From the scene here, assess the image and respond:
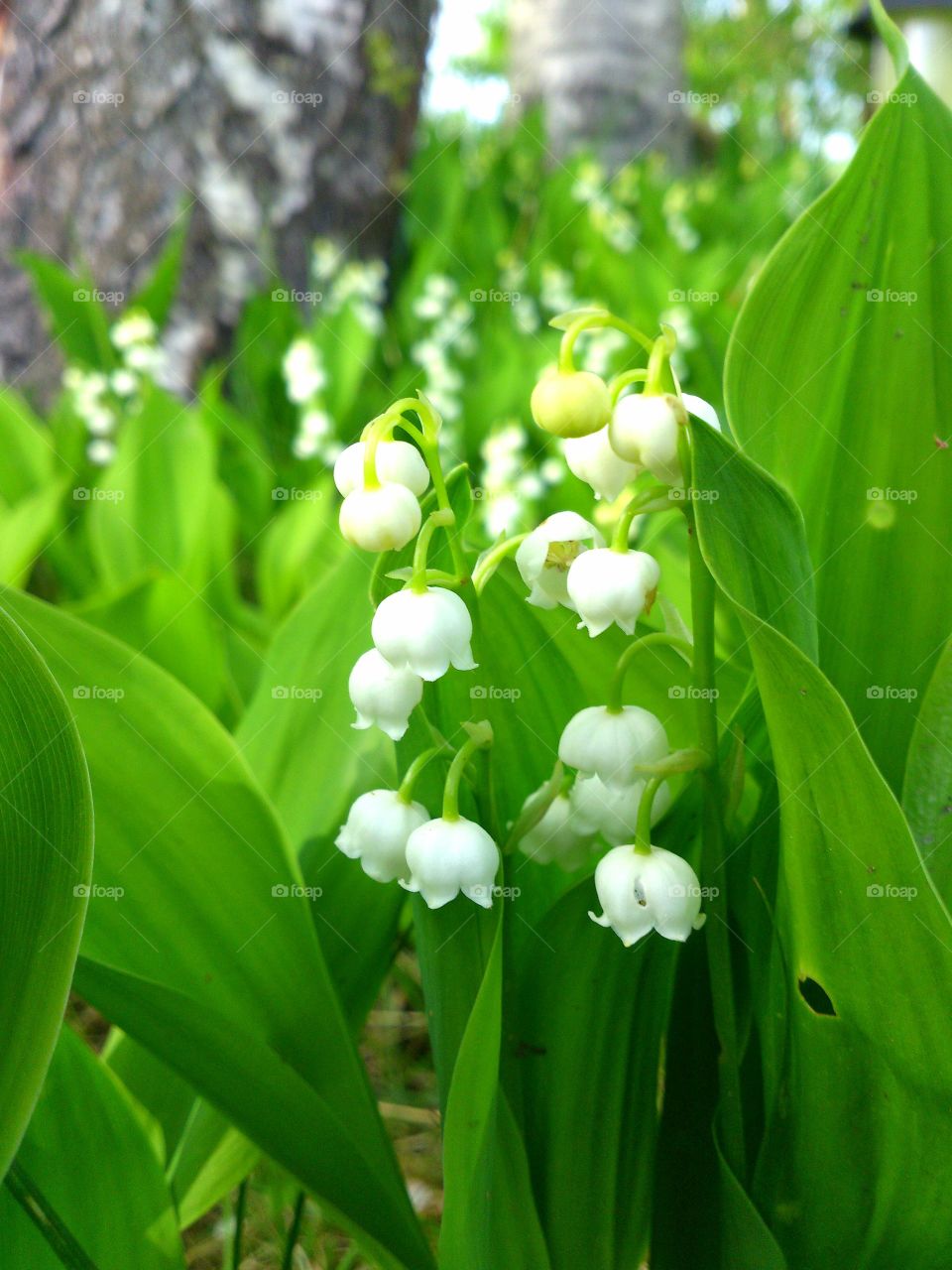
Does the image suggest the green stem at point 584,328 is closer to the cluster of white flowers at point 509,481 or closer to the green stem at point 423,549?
the green stem at point 423,549

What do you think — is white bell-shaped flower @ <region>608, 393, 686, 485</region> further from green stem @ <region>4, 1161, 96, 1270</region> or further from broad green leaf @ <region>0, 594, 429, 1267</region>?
green stem @ <region>4, 1161, 96, 1270</region>

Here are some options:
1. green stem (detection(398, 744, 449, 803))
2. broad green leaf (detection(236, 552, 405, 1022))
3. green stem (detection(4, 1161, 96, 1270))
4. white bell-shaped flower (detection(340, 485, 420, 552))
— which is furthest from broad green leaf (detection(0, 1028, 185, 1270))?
white bell-shaped flower (detection(340, 485, 420, 552))

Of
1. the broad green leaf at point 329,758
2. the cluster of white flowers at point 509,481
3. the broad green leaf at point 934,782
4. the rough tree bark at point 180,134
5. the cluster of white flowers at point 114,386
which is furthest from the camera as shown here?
the rough tree bark at point 180,134

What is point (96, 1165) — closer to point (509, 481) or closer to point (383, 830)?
point (383, 830)

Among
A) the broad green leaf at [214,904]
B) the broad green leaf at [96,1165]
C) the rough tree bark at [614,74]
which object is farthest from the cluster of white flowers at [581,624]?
the rough tree bark at [614,74]

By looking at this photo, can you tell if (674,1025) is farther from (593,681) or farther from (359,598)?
(359,598)

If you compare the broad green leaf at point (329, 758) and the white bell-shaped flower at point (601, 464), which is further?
Answer: the broad green leaf at point (329, 758)
